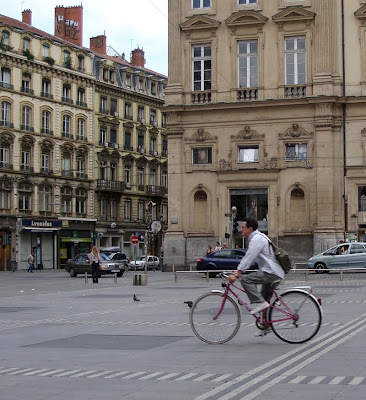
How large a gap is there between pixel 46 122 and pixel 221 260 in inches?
1446

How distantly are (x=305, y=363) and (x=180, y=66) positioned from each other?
40765mm

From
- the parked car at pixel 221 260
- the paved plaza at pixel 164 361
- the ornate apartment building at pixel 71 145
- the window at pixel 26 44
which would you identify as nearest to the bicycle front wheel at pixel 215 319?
the paved plaza at pixel 164 361

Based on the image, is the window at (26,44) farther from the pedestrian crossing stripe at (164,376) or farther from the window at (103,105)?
the pedestrian crossing stripe at (164,376)

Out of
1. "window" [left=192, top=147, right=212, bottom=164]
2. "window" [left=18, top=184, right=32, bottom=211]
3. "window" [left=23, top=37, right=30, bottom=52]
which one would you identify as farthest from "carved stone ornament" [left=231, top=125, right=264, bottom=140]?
"window" [left=23, top=37, right=30, bottom=52]

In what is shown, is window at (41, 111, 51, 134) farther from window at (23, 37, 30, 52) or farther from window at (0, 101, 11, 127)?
window at (23, 37, 30, 52)

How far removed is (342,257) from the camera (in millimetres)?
42062

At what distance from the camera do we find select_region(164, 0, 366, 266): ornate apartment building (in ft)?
154

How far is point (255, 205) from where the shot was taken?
159 ft

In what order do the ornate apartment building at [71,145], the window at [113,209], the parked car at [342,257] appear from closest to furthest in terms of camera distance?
the parked car at [342,257]
the ornate apartment building at [71,145]
the window at [113,209]

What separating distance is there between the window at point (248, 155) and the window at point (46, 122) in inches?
1220

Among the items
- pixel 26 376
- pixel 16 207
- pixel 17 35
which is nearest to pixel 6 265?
pixel 16 207

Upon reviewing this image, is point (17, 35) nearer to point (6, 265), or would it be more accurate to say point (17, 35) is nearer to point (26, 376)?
point (6, 265)

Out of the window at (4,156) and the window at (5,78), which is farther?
the window at (5,78)

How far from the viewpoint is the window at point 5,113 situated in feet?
232
